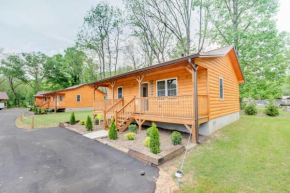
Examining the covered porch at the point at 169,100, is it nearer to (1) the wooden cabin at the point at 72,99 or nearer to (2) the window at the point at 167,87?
(2) the window at the point at 167,87

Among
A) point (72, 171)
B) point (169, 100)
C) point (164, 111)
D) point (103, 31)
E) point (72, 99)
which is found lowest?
point (72, 171)

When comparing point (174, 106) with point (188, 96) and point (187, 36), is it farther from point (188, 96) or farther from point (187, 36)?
point (187, 36)

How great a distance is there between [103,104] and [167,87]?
539cm

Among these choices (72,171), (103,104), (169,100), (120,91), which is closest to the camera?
(72,171)

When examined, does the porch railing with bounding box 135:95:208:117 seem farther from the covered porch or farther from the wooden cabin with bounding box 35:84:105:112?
the wooden cabin with bounding box 35:84:105:112

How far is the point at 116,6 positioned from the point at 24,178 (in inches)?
946

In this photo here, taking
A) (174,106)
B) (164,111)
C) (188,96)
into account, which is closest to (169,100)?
(174,106)

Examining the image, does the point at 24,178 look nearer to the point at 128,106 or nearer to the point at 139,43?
the point at 128,106

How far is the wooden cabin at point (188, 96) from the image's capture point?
6070 millimetres

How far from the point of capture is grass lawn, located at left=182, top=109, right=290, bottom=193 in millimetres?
3156

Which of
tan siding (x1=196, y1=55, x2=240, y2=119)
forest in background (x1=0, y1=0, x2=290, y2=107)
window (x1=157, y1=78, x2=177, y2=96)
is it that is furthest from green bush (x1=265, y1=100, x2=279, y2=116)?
window (x1=157, y1=78, x2=177, y2=96)

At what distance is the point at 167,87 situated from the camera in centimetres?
843

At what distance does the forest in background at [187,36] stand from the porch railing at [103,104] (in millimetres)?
12524

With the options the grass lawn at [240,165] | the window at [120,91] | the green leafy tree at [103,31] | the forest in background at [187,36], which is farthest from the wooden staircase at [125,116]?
the green leafy tree at [103,31]
